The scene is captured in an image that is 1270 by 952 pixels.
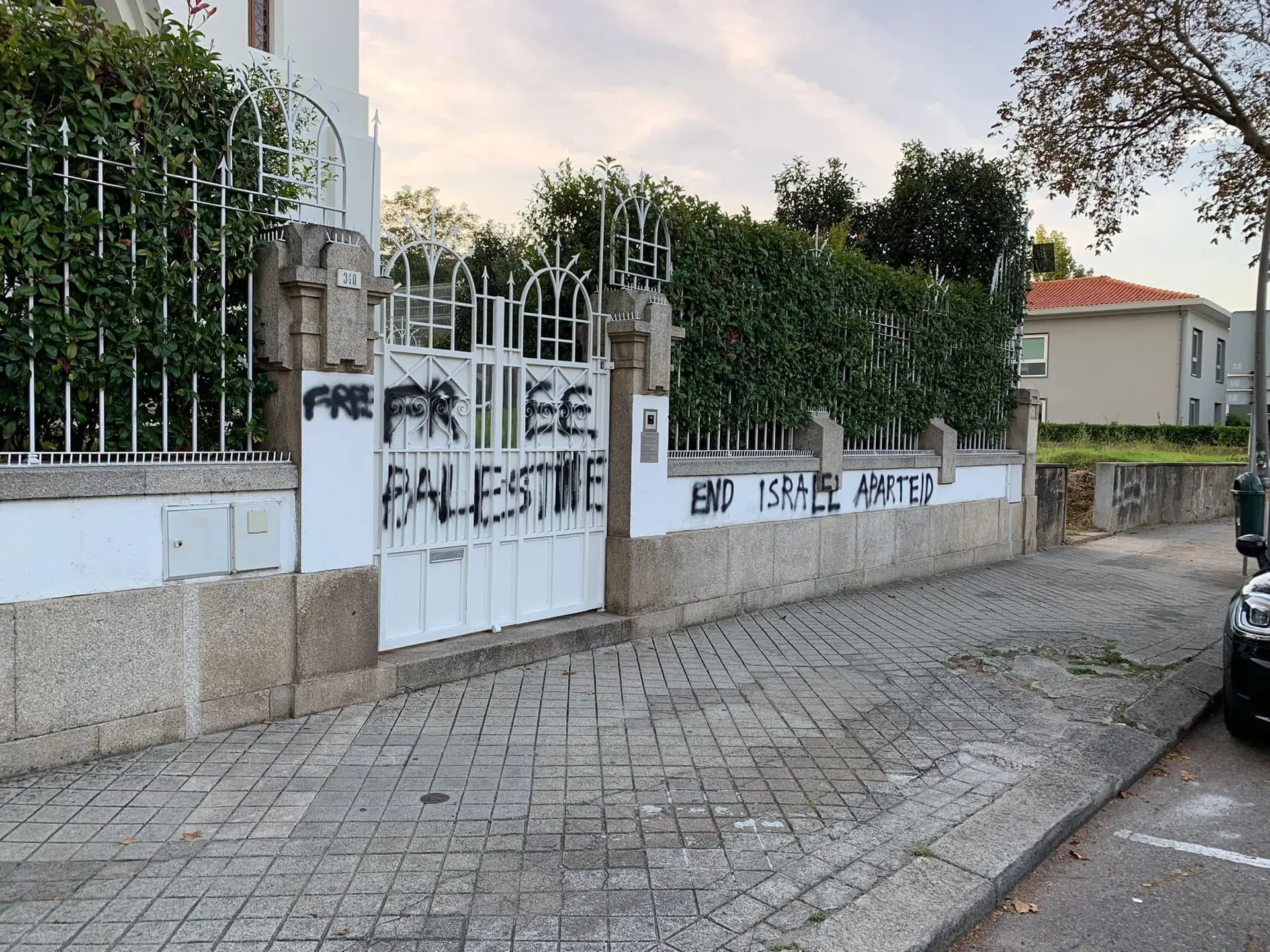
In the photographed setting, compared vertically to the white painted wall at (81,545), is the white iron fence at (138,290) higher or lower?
higher

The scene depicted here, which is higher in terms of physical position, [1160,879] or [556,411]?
[556,411]

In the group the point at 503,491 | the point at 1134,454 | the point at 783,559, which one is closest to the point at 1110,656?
the point at 783,559

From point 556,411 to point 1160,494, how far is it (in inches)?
646

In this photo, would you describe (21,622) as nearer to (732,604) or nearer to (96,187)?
(96,187)

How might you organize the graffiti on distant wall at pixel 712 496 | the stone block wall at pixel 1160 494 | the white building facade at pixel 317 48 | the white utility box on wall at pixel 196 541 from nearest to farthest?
the white utility box on wall at pixel 196 541
the graffiti on distant wall at pixel 712 496
the white building facade at pixel 317 48
the stone block wall at pixel 1160 494

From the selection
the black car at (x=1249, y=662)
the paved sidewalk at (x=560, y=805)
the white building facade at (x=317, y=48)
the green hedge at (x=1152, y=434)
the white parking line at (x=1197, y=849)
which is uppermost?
the white building facade at (x=317, y=48)

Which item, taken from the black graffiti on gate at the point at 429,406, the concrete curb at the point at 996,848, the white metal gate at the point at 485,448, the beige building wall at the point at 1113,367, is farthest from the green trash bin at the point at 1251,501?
the beige building wall at the point at 1113,367

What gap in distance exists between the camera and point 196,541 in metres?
5.00

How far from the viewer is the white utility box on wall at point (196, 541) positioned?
16.1ft

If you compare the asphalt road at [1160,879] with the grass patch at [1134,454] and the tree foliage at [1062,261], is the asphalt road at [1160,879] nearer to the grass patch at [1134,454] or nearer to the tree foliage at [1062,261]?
the grass patch at [1134,454]

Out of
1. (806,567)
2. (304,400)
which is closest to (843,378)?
(806,567)

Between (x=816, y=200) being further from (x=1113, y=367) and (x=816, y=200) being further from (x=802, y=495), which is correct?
(x=1113, y=367)

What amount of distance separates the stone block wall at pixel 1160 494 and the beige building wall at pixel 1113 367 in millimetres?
12085

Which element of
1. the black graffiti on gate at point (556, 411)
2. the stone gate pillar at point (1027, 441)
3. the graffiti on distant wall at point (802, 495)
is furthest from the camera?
the stone gate pillar at point (1027, 441)
